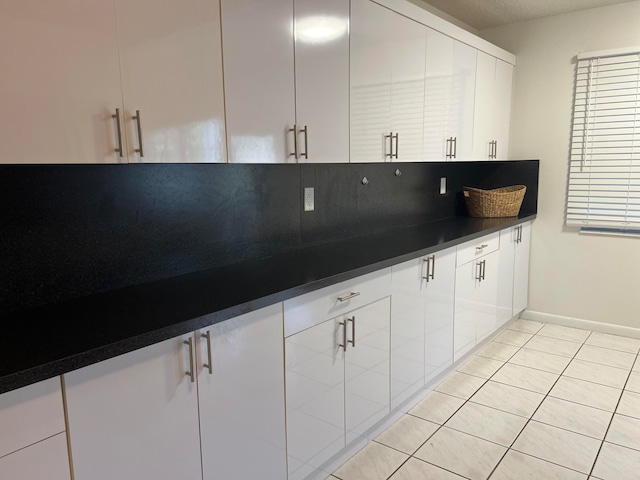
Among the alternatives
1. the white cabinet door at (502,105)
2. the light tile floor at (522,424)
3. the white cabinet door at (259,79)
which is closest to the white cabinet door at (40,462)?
the white cabinet door at (259,79)

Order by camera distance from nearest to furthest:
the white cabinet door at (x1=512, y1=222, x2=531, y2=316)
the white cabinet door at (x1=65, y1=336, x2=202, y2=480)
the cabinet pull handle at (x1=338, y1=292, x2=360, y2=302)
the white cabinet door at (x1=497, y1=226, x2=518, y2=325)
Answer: the white cabinet door at (x1=65, y1=336, x2=202, y2=480) < the cabinet pull handle at (x1=338, y1=292, x2=360, y2=302) < the white cabinet door at (x1=497, y1=226, x2=518, y2=325) < the white cabinet door at (x1=512, y1=222, x2=531, y2=316)

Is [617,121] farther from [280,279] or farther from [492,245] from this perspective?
[280,279]

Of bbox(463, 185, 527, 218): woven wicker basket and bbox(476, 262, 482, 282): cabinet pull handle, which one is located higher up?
bbox(463, 185, 527, 218): woven wicker basket

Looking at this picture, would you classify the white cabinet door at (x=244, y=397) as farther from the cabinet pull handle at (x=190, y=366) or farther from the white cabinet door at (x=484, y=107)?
the white cabinet door at (x=484, y=107)

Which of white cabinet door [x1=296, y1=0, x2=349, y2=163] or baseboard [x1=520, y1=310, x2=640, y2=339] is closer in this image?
white cabinet door [x1=296, y1=0, x2=349, y2=163]

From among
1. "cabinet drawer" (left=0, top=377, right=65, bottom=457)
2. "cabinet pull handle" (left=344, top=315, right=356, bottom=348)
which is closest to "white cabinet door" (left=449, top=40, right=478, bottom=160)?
"cabinet pull handle" (left=344, top=315, right=356, bottom=348)

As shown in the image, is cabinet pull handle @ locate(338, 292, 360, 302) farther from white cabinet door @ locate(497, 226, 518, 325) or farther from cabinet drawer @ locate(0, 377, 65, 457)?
white cabinet door @ locate(497, 226, 518, 325)

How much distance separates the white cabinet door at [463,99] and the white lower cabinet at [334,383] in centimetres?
152

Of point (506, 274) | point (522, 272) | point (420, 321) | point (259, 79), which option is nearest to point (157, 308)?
point (259, 79)

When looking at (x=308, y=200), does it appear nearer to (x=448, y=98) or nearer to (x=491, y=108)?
(x=448, y=98)

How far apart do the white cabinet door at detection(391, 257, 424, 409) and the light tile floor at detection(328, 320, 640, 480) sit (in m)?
0.20

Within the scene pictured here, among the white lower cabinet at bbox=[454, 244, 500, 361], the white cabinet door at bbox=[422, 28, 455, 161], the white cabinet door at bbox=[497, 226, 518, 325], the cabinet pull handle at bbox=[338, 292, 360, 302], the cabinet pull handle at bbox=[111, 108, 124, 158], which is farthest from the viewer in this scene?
the white cabinet door at bbox=[497, 226, 518, 325]

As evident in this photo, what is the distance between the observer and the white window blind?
11.6 ft

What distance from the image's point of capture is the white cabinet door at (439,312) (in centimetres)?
267
